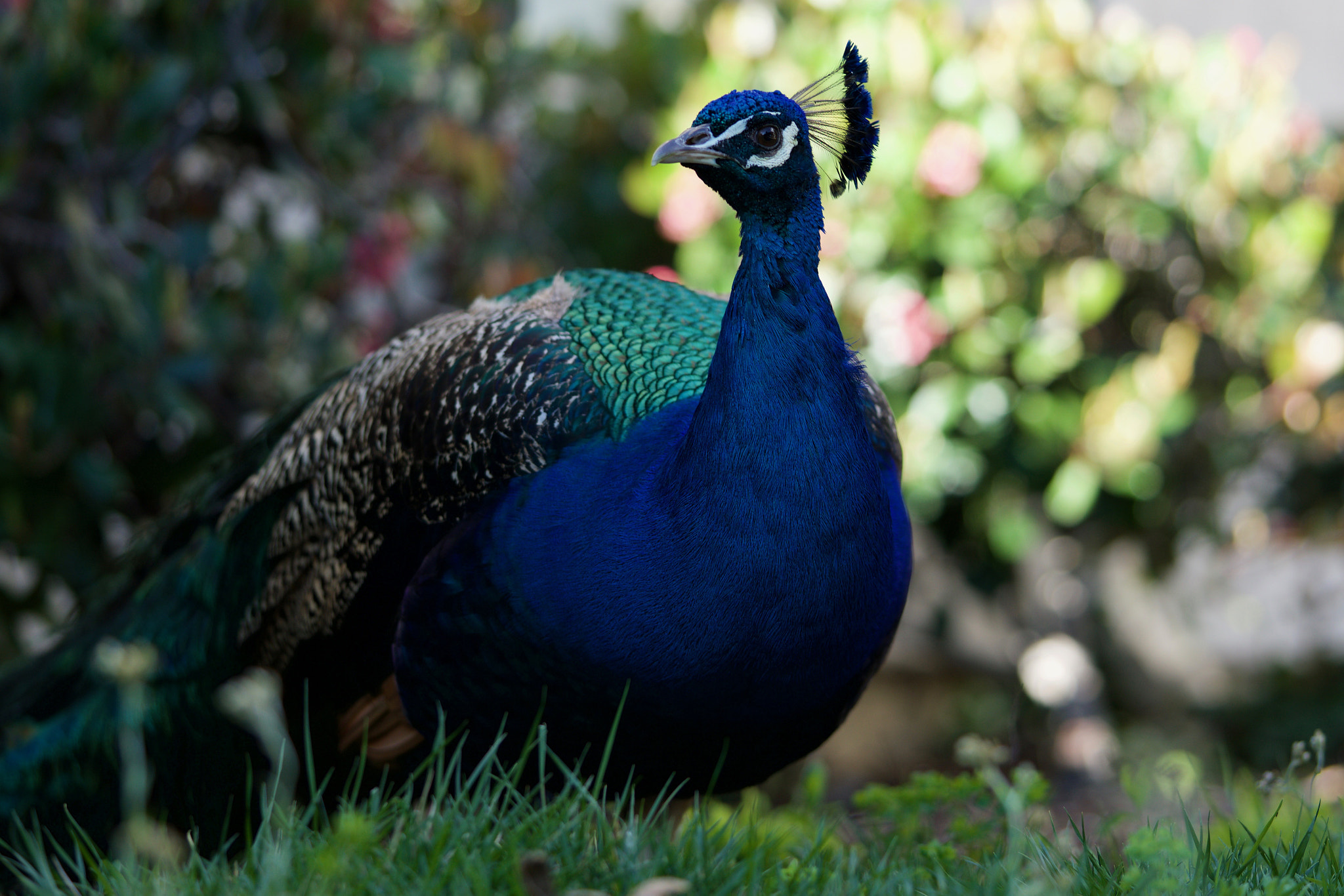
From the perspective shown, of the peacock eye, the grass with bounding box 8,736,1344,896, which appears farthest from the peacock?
the grass with bounding box 8,736,1344,896

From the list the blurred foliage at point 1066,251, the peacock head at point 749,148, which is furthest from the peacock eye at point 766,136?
the blurred foliage at point 1066,251

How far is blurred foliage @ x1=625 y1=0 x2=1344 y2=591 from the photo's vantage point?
12.1 feet

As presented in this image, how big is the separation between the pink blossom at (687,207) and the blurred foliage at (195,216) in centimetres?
48

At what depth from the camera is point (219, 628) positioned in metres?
2.24

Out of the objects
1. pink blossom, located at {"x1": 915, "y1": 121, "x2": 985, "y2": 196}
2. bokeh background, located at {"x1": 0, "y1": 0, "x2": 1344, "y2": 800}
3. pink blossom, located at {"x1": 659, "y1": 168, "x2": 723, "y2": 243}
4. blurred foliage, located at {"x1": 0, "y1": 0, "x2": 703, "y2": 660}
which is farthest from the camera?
pink blossom, located at {"x1": 659, "y1": 168, "x2": 723, "y2": 243}

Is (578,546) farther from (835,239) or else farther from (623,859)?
(835,239)

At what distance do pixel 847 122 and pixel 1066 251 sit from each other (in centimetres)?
219

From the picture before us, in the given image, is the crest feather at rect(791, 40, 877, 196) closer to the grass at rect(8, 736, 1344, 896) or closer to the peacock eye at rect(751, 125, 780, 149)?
the peacock eye at rect(751, 125, 780, 149)

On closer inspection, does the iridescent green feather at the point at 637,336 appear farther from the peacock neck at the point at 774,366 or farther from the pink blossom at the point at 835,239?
the pink blossom at the point at 835,239

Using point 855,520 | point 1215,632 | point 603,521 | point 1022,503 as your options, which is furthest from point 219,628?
point 1215,632

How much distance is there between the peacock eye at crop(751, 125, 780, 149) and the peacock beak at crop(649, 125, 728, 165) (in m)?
0.05

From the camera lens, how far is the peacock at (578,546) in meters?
1.77

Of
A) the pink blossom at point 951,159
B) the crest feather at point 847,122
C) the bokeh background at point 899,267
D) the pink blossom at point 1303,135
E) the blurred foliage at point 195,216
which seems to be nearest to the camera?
the crest feather at point 847,122

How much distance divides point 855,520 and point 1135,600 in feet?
10.1
